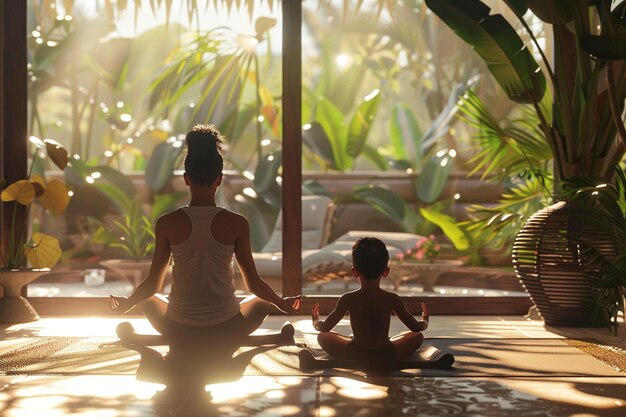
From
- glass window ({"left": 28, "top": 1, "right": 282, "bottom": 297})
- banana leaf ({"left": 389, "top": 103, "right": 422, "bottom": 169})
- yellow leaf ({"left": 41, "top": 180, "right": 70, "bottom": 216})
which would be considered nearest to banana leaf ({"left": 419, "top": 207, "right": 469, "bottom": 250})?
banana leaf ({"left": 389, "top": 103, "right": 422, "bottom": 169})

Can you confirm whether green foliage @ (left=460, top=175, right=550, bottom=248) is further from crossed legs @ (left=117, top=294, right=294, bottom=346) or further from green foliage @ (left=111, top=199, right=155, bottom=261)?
green foliage @ (left=111, top=199, right=155, bottom=261)

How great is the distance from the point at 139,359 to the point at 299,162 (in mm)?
1969

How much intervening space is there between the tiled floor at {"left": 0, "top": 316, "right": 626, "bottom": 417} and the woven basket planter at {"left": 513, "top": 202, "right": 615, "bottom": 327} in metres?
1.28

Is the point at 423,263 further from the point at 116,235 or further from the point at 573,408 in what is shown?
the point at 573,408

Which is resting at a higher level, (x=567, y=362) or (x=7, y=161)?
(x=7, y=161)

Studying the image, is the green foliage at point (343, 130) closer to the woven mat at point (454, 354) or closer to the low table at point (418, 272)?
the low table at point (418, 272)

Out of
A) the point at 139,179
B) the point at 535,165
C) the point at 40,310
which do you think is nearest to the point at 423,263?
the point at 535,165

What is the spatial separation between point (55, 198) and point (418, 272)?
2.45 meters

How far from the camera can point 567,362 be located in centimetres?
293

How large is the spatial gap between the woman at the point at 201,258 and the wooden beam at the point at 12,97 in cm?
209

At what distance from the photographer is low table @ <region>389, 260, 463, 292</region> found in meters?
5.68

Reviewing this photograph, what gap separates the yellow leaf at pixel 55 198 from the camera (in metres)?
4.34

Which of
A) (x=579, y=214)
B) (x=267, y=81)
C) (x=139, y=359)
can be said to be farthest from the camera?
(x=267, y=81)

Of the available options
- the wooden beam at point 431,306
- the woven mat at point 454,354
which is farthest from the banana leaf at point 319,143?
the woven mat at point 454,354
